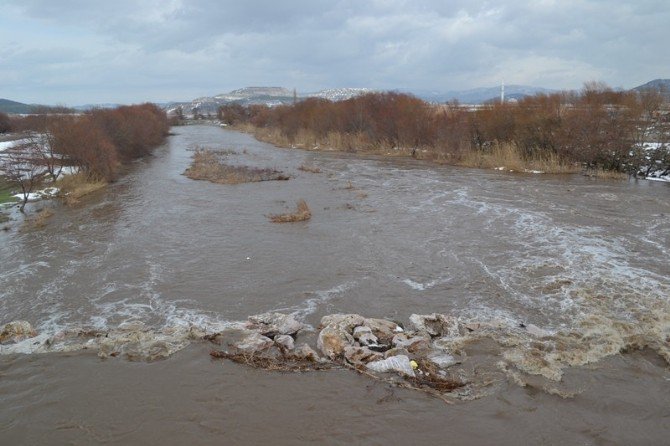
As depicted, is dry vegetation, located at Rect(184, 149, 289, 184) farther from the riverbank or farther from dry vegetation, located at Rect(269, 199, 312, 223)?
the riverbank

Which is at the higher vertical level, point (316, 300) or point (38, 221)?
point (38, 221)

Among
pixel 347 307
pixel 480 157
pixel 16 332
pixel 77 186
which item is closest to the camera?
pixel 16 332

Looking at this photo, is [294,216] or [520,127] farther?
[520,127]

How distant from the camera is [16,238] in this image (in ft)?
49.3

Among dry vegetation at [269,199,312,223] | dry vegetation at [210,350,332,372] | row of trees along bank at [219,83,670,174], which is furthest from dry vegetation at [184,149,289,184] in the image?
dry vegetation at [210,350,332,372]

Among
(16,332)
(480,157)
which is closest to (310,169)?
(480,157)

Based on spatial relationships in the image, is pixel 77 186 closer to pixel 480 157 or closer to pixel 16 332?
pixel 16 332

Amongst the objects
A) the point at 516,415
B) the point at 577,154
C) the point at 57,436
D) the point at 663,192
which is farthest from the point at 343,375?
the point at 577,154

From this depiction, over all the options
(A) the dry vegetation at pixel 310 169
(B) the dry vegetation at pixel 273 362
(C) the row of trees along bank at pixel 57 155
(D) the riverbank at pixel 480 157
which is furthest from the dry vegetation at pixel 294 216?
(D) the riverbank at pixel 480 157

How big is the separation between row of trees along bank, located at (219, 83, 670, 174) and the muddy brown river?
5.62 meters

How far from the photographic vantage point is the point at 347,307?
9.49 metres

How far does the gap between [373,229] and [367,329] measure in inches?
300

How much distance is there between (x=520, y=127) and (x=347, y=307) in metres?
21.9

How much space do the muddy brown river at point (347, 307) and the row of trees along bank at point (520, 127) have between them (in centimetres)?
562
